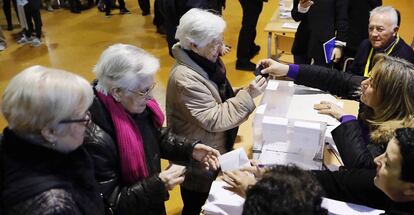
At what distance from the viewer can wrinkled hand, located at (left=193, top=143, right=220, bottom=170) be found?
206 centimetres

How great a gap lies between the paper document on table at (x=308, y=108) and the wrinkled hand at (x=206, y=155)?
0.55m

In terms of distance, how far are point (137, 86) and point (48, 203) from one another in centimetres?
69

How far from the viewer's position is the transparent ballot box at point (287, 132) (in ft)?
6.44

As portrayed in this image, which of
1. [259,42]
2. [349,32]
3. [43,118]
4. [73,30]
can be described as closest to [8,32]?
[73,30]

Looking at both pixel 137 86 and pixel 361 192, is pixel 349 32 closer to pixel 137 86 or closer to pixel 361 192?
pixel 361 192

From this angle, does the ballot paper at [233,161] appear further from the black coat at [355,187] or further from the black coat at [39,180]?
the black coat at [39,180]

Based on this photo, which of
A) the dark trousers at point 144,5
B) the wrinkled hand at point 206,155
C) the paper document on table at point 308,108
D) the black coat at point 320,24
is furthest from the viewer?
the dark trousers at point 144,5

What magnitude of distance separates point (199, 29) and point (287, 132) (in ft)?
2.42

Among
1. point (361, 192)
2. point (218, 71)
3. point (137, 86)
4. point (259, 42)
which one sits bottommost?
point (259, 42)

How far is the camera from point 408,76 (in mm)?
1845

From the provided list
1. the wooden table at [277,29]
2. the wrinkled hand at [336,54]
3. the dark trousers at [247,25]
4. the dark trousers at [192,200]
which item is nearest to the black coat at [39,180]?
the dark trousers at [192,200]

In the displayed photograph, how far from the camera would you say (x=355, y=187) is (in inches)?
66.5

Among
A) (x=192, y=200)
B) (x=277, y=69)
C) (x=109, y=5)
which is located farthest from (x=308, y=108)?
(x=109, y=5)

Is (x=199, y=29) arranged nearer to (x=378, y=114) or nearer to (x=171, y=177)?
(x=171, y=177)
